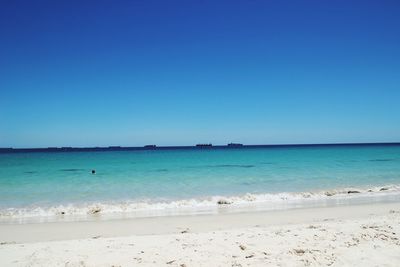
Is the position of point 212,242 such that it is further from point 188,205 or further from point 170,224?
point 188,205

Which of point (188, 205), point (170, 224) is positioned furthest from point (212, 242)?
point (188, 205)

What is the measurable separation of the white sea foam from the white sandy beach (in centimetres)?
151

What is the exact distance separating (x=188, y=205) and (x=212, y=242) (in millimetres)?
6444

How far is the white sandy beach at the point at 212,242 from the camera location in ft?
19.0

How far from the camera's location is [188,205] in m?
13.2

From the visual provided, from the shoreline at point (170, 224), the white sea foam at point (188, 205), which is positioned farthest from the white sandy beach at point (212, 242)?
the white sea foam at point (188, 205)

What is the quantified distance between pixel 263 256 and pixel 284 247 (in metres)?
0.70

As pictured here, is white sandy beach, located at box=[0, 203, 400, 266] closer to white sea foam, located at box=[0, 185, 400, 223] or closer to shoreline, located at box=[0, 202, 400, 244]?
shoreline, located at box=[0, 202, 400, 244]

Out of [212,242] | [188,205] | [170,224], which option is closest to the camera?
[212,242]

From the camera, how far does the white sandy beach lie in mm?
5797

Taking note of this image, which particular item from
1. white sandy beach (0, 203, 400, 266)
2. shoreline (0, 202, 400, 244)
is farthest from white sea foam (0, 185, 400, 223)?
white sandy beach (0, 203, 400, 266)

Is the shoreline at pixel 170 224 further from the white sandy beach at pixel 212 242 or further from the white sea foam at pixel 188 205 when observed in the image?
the white sea foam at pixel 188 205

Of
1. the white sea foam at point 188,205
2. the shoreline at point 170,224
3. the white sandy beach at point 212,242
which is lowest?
the white sea foam at point 188,205

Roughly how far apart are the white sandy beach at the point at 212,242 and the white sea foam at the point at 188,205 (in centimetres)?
151
